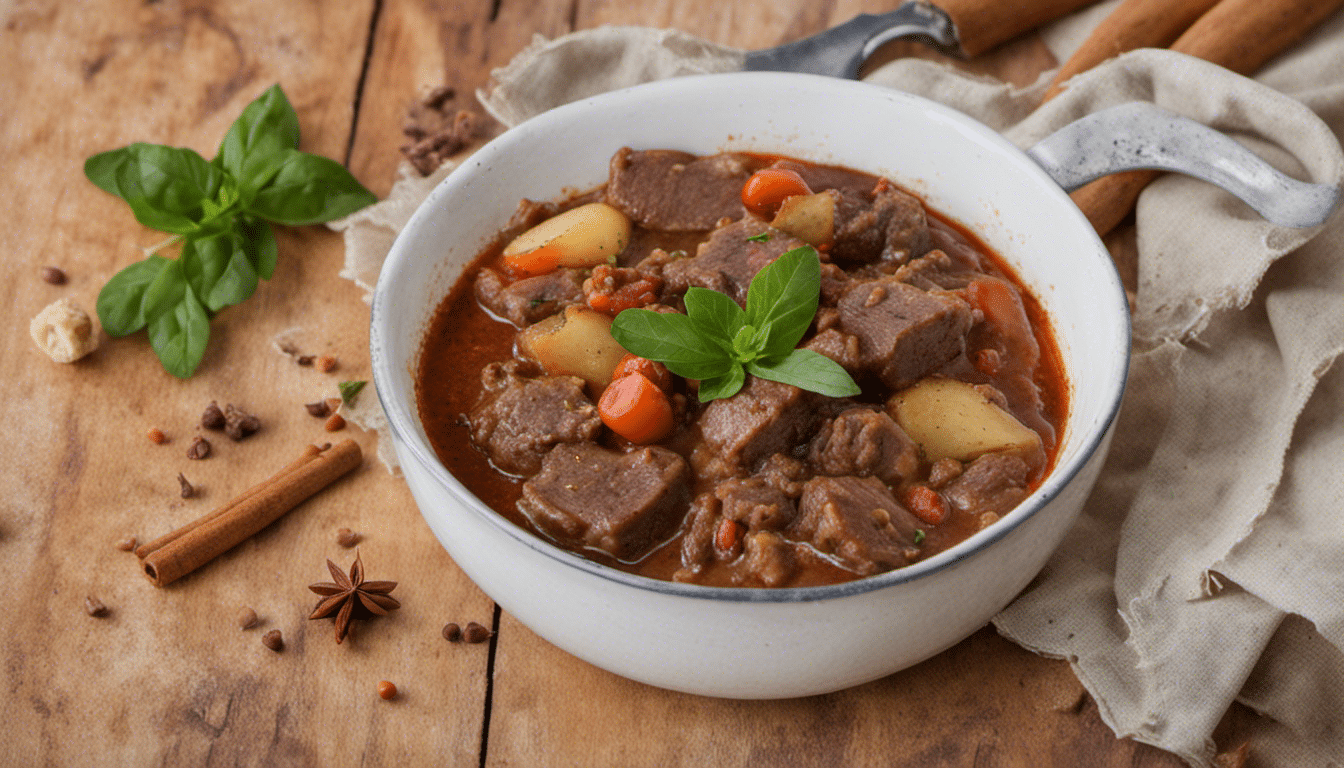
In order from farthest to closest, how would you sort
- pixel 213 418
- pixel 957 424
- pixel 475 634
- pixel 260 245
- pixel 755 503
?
1. pixel 260 245
2. pixel 213 418
3. pixel 475 634
4. pixel 957 424
5. pixel 755 503

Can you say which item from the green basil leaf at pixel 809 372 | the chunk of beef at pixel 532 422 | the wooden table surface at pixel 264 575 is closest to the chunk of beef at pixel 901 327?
the green basil leaf at pixel 809 372

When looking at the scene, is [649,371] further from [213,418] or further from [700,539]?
[213,418]

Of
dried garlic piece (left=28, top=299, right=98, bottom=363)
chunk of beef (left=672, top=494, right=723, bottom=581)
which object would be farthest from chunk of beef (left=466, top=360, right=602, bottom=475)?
dried garlic piece (left=28, top=299, right=98, bottom=363)

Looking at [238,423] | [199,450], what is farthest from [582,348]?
[199,450]

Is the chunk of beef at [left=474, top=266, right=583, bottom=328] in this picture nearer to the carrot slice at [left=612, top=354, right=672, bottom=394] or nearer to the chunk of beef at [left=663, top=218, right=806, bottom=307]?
the chunk of beef at [left=663, top=218, right=806, bottom=307]

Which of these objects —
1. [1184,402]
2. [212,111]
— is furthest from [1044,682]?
[212,111]

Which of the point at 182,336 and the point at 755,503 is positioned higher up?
the point at 755,503
